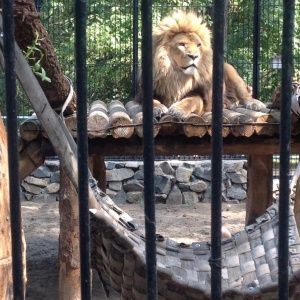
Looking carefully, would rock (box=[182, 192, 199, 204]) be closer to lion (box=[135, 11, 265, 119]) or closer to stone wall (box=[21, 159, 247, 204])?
stone wall (box=[21, 159, 247, 204])

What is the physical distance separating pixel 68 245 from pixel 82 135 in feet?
10.3

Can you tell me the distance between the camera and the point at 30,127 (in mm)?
4352

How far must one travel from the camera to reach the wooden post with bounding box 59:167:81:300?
4.44 metres

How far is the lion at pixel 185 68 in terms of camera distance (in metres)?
5.75

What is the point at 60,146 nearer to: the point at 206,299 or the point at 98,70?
the point at 206,299

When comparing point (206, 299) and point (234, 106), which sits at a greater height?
point (234, 106)

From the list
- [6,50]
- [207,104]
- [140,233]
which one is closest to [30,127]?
[140,233]

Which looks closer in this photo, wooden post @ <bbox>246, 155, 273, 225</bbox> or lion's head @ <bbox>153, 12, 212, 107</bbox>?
wooden post @ <bbox>246, 155, 273, 225</bbox>

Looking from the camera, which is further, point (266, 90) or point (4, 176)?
point (266, 90)

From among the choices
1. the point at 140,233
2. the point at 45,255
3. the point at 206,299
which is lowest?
the point at 45,255

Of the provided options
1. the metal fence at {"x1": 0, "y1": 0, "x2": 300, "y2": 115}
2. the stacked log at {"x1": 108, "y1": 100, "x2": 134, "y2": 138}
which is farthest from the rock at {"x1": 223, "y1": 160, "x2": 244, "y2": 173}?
the stacked log at {"x1": 108, "y1": 100, "x2": 134, "y2": 138}

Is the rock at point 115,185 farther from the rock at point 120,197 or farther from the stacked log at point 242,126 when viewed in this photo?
the stacked log at point 242,126

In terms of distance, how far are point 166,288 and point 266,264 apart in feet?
1.76

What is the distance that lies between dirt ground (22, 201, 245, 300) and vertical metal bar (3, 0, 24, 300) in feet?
11.6
